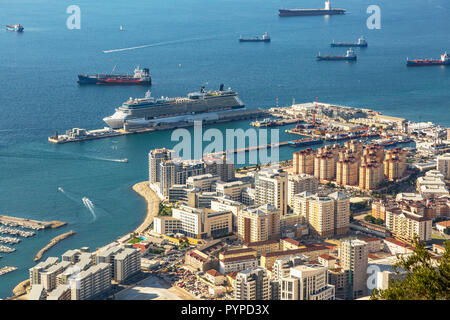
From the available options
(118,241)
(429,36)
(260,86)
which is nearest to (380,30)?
(429,36)

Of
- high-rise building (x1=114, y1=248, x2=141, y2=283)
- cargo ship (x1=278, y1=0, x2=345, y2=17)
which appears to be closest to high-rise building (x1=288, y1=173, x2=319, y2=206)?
high-rise building (x1=114, y1=248, x2=141, y2=283)

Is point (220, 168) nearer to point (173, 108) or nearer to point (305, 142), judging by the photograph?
point (305, 142)

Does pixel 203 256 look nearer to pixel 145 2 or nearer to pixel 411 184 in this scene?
pixel 411 184

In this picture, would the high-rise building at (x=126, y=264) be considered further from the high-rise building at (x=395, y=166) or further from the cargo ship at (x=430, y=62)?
Answer: the cargo ship at (x=430, y=62)

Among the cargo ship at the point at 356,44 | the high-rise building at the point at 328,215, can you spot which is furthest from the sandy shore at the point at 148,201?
the cargo ship at the point at 356,44

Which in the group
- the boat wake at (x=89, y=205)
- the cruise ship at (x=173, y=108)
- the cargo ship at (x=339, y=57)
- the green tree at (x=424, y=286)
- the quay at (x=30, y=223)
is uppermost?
the cargo ship at (x=339, y=57)

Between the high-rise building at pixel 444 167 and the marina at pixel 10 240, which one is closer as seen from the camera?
the marina at pixel 10 240

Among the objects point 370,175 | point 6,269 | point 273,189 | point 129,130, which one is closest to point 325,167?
point 370,175
